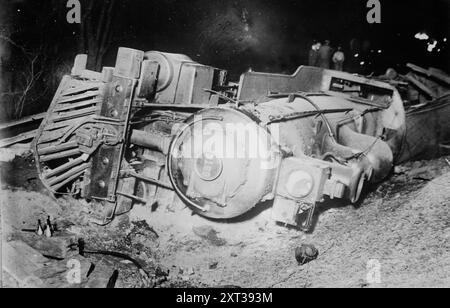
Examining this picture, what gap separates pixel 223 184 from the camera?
439cm

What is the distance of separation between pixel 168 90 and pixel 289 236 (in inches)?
120

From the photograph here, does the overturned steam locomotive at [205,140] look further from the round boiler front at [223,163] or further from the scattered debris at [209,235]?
the scattered debris at [209,235]

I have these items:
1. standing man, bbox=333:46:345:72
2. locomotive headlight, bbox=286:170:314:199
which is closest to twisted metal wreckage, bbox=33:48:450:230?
locomotive headlight, bbox=286:170:314:199

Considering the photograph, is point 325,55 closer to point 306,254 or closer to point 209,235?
point 209,235

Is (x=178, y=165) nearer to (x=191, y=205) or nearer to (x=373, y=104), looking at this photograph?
(x=191, y=205)

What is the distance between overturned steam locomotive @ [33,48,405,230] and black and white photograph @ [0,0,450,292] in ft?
0.08

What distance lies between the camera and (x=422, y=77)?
8336mm

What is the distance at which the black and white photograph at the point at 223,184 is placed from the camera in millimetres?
4027

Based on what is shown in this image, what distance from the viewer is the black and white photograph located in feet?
13.2

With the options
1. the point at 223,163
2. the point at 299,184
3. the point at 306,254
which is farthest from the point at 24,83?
the point at 306,254

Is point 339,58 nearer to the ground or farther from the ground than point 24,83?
farther from the ground

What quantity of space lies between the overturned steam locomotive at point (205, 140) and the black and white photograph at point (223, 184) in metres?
0.02

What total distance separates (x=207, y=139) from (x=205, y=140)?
0.03m

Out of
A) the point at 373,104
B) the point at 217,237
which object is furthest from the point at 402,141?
the point at 217,237
